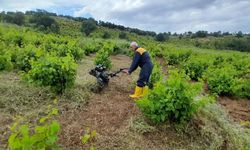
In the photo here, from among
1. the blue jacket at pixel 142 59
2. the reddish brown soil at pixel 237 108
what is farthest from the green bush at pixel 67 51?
the reddish brown soil at pixel 237 108

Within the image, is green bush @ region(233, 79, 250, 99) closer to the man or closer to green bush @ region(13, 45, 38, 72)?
the man

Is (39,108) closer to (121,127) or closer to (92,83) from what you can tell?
(121,127)

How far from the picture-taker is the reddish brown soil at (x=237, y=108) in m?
11.6

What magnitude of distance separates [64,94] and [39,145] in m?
6.14

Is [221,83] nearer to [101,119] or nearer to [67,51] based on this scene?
[67,51]

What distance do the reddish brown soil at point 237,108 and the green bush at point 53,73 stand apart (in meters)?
5.63

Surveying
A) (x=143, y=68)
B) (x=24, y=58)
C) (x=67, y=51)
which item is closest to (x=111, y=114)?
(x=143, y=68)

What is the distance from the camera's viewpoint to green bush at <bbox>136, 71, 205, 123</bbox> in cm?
741

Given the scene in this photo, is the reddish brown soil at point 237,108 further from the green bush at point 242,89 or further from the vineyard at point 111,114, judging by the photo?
the vineyard at point 111,114

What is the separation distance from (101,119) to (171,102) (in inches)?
63.3

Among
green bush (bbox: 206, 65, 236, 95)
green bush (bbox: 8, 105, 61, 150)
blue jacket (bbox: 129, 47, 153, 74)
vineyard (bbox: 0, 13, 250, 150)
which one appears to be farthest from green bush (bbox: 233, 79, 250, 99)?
green bush (bbox: 8, 105, 61, 150)

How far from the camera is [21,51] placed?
1186 cm

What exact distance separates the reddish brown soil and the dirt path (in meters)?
4.05

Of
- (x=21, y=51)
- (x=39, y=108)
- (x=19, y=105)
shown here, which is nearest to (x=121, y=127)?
(x=39, y=108)
